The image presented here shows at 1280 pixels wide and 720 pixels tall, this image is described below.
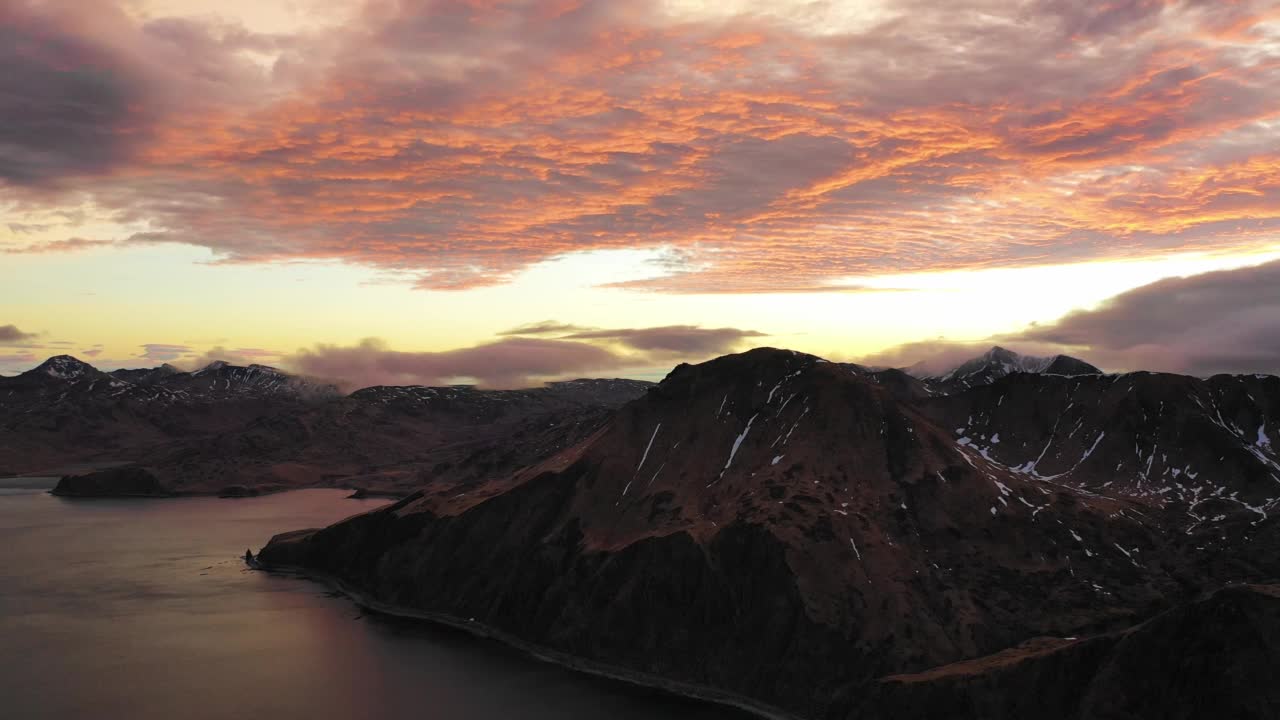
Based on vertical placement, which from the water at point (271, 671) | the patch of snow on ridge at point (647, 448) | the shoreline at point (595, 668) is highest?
the patch of snow on ridge at point (647, 448)

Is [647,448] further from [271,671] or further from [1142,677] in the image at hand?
[1142,677]

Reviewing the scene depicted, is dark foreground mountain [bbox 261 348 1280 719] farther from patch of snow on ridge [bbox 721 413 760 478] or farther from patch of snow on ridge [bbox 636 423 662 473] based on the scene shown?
patch of snow on ridge [bbox 636 423 662 473]

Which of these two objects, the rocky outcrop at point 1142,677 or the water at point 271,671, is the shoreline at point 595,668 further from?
the rocky outcrop at point 1142,677

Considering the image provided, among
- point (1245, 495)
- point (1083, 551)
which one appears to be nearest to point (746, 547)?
point (1083, 551)

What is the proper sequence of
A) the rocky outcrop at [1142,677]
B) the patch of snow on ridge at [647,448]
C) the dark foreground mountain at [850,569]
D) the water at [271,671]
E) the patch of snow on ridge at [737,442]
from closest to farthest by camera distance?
the rocky outcrop at [1142,677]
the dark foreground mountain at [850,569]
the water at [271,671]
the patch of snow on ridge at [737,442]
the patch of snow on ridge at [647,448]

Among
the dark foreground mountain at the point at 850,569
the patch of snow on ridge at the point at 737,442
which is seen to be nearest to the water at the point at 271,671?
the dark foreground mountain at the point at 850,569

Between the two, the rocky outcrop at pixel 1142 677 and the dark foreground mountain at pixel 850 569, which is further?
the dark foreground mountain at pixel 850 569

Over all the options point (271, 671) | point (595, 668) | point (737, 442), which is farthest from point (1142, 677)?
point (271, 671)

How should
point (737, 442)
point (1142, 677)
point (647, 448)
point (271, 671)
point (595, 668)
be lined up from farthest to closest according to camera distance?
point (647, 448)
point (737, 442)
point (595, 668)
point (271, 671)
point (1142, 677)

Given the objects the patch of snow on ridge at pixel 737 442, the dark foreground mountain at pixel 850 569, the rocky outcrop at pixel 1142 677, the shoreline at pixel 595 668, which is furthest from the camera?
the patch of snow on ridge at pixel 737 442
